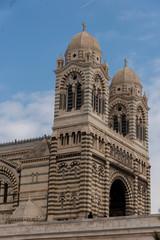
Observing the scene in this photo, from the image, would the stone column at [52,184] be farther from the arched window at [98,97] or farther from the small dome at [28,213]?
the arched window at [98,97]

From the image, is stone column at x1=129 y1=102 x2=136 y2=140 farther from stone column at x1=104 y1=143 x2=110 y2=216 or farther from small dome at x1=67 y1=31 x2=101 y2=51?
small dome at x1=67 y1=31 x2=101 y2=51

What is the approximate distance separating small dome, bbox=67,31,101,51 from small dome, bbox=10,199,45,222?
1921 cm

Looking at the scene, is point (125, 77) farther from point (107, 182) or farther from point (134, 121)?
point (107, 182)

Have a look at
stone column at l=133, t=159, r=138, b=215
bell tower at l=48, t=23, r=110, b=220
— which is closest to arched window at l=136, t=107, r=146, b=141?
stone column at l=133, t=159, r=138, b=215

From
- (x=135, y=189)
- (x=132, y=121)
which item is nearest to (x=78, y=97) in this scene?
(x=132, y=121)

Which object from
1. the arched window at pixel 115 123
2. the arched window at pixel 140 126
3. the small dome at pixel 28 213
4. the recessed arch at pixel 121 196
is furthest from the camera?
the arched window at pixel 115 123

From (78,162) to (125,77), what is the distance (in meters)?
20.3

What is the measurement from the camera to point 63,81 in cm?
6175

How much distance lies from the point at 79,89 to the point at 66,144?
264 inches

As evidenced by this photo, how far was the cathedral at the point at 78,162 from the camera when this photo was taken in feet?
183

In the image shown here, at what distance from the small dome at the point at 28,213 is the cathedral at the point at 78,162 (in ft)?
0.16

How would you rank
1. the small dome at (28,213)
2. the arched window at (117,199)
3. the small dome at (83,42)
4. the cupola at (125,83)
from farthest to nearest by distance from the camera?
the cupola at (125,83) < the arched window at (117,199) < the small dome at (83,42) < the small dome at (28,213)

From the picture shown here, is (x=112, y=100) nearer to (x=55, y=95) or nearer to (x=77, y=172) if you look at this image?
(x=55, y=95)

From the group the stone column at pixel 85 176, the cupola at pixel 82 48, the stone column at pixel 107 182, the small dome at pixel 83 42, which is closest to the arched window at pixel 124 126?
the stone column at pixel 107 182
